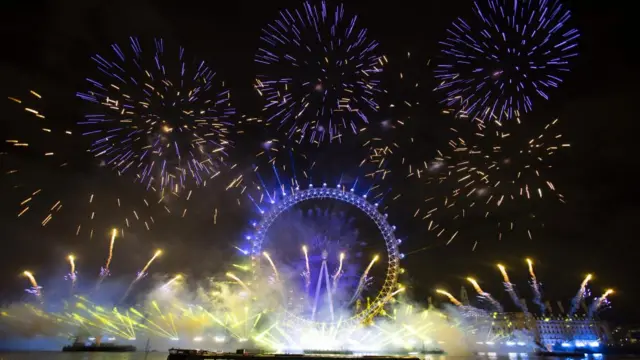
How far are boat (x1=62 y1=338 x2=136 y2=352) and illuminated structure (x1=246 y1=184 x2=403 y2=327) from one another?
80.1 meters

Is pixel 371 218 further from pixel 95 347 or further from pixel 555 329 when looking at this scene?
pixel 555 329

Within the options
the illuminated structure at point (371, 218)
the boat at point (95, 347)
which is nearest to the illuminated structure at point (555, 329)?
the illuminated structure at point (371, 218)

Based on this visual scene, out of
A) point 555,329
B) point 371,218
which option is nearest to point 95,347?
point 371,218

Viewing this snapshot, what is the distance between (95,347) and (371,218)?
10888cm

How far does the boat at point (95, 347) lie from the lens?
124 metres

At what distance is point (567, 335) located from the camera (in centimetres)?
16450

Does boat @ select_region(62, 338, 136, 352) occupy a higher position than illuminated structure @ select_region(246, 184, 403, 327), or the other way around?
illuminated structure @ select_region(246, 184, 403, 327)

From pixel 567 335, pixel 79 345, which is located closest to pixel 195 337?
pixel 79 345

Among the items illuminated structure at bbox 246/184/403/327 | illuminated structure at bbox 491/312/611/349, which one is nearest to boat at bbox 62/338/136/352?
illuminated structure at bbox 246/184/403/327

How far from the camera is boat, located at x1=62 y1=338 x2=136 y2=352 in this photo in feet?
407

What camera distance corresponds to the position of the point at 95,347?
427 ft

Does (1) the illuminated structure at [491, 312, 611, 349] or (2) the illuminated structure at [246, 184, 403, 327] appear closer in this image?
(2) the illuminated structure at [246, 184, 403, 327]

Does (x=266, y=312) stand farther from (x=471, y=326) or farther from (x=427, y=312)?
(x=471, y=326)

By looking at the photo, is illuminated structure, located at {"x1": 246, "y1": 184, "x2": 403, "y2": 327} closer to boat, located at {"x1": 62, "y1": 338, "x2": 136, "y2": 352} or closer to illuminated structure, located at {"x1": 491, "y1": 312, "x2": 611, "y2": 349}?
boat, located at {"x1": 62, "y1": 338, "x2": 136, "y2": 352}
